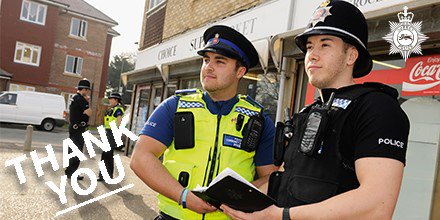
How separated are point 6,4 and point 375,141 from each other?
28.8 metres

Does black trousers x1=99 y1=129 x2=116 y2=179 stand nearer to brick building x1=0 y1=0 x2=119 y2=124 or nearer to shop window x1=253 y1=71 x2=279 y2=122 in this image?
shop window x1=253 y1=71 x2=279 y2=122

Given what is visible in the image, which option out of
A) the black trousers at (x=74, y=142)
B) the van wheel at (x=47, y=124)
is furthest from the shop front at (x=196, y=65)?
the van wheel at (x=47, y=124)

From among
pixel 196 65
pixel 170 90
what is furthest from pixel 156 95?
pixel 196 65

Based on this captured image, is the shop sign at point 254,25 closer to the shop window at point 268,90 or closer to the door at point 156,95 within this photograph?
the shop window at point 268,90

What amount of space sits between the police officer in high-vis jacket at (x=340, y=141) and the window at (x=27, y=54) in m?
27.8

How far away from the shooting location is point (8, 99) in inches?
770

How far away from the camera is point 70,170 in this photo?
7.55 metres

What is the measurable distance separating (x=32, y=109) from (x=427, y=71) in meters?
19.5

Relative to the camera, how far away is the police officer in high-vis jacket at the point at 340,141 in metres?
1.37

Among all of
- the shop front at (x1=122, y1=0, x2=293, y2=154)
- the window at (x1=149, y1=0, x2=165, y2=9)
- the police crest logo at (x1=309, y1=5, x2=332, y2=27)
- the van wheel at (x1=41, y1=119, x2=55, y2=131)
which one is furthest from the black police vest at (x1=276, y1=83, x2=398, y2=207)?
the van wheel at (x1=41, y1=119, x2=55, y2=131)

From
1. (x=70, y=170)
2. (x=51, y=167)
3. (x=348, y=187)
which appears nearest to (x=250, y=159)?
(x=348, y=187)

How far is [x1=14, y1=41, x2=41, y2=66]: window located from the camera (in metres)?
26.1

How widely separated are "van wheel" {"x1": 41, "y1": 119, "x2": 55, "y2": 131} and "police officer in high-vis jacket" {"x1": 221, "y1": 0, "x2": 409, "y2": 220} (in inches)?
814

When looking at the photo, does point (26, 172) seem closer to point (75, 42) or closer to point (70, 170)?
point (70, 170)
